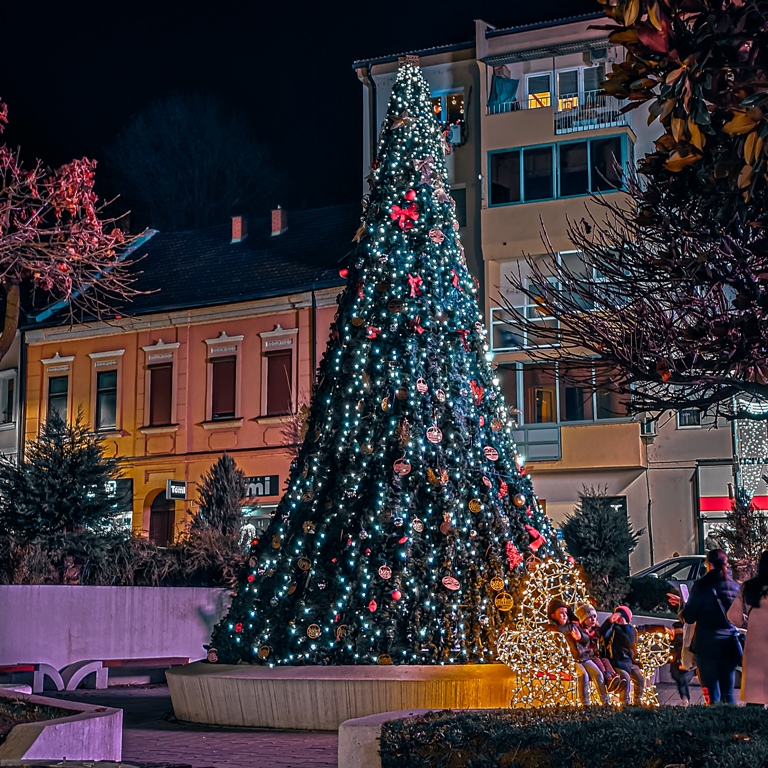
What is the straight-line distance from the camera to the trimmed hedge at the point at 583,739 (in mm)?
6613

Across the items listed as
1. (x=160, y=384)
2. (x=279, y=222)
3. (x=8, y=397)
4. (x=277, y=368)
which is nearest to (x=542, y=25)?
(x=279, y=222)

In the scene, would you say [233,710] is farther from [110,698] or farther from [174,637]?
[174,637]

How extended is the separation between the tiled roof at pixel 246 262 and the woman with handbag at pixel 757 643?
77.1 feet

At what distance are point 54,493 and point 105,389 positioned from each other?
50.5 ft

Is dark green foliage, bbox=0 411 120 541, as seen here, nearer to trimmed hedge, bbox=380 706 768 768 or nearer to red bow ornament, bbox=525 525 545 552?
red bow ornament, bbox=525 525 545 552

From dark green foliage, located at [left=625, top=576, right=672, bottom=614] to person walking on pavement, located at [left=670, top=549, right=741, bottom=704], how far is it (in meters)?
10.4

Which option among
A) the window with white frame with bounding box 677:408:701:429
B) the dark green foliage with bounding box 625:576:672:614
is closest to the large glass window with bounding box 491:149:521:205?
the window with white frame with bounding box 677:408:701:429

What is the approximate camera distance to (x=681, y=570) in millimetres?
25172

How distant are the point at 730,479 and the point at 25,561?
58.4 feet

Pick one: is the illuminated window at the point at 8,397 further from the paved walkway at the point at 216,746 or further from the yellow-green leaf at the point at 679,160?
the yellow-green leaf at the point at 679,160

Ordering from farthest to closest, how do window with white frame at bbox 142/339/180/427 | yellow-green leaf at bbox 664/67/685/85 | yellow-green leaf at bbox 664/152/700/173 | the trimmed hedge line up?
window with white frame at bbox 142/339/180/427, yellow-green leaf at bbox 664/152/700/173, the trimmed hedge, yellow-green leaf at bbox 664/67/685/85

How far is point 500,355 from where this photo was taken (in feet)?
105

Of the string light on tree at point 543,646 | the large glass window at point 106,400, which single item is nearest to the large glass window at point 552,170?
the large glass window at point 106,400

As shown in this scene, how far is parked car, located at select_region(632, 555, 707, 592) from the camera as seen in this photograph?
23.5 m
